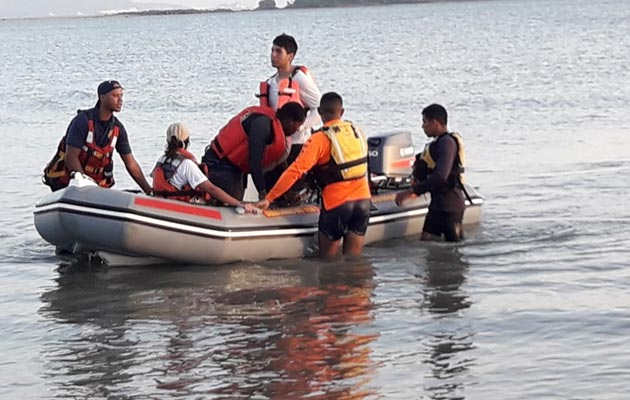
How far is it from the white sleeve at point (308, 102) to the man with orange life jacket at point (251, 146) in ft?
0.45

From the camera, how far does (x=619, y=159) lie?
1347 centimetres

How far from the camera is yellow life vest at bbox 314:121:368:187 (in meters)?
8.34

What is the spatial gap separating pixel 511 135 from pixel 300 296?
28.9 ft

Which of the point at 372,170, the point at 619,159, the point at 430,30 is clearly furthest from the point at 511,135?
the point at 430,30

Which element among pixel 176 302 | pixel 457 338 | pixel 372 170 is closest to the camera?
pixel 457 338

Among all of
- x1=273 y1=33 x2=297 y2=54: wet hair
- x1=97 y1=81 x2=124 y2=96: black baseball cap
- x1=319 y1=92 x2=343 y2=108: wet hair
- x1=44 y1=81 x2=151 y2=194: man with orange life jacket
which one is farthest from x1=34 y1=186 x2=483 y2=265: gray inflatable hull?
x1=273 y1=33 x2=297 y2=54: wet hair

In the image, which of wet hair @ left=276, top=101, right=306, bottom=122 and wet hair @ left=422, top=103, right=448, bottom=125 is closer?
wet hair @ left=276, top=101, right=306, bottom=122

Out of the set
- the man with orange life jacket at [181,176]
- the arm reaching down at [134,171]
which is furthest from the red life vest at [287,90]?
the arm reaching down at [134,171]

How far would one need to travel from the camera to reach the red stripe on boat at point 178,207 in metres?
8.32

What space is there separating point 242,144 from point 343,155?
750 millimetres

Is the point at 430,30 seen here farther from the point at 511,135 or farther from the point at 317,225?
the point at 317,225

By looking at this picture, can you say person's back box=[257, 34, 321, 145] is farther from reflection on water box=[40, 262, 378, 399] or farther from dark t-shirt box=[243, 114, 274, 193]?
reflection on water box=[40, 262, 378, 399]

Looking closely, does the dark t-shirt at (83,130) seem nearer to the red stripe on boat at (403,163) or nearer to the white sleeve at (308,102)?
the white sleeve at (308,102)

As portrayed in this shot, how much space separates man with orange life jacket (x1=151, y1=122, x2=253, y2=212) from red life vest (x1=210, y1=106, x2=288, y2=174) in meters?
0.28
